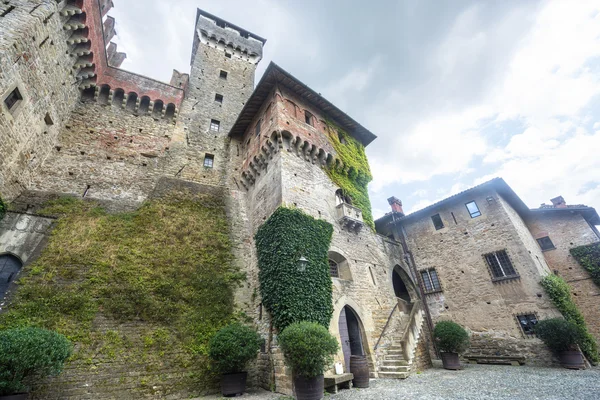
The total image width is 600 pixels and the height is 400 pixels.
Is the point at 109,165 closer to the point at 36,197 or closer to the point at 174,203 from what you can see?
the point at 36,197

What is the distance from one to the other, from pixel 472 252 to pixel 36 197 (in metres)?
21.6

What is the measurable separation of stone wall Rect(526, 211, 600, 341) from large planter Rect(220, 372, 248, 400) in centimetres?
1640

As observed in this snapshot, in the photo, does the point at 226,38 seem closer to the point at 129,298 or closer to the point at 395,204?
the point at 395,204

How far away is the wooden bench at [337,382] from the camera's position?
757 centimetres

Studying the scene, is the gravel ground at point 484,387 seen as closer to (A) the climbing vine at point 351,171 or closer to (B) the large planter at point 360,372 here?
(B) the large planter at point 360,372

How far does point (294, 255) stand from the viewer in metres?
9.34

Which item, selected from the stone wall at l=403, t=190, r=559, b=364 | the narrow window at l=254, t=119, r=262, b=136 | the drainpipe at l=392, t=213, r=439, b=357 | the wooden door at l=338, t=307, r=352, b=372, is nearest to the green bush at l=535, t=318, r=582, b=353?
the stone wall at l=403, t=190, r=559, b=364

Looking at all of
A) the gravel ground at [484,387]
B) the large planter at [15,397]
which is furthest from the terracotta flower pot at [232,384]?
the large planter at [15,397]

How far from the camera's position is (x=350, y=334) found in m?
10.1

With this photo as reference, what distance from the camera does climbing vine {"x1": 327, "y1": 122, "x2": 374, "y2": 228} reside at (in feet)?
46.4

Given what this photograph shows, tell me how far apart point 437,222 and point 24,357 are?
1876cm

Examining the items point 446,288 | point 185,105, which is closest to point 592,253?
point 446,288

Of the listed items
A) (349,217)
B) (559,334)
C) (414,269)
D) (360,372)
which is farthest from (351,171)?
(559,334)

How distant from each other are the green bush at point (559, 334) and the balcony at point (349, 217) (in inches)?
340
